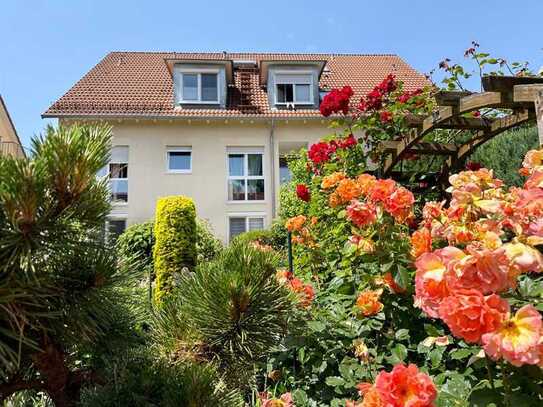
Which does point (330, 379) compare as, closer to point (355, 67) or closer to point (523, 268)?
point (523, 268)

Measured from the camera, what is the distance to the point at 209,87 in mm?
16703

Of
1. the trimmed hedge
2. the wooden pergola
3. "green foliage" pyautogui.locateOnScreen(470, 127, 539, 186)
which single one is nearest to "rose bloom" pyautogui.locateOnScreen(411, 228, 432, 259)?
the wooden pergola

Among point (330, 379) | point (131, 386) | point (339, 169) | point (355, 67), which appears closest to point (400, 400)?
point (131, 386)

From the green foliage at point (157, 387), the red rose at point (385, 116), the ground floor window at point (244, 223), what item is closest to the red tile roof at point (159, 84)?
the ground floor window at point (244, 223)

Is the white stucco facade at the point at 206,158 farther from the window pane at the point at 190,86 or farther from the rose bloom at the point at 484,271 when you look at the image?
the rose bloom at the point at 484,271

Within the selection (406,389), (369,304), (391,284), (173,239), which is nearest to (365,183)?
(391,284)

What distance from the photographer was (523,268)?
940 millimetres

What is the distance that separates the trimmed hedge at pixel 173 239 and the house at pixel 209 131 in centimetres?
669

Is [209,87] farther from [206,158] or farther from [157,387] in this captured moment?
[157,387]

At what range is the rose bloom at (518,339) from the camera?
0.83 metres

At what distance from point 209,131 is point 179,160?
4.72 ft

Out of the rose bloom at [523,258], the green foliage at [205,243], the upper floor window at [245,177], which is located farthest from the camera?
the upper floor window at [245,177]

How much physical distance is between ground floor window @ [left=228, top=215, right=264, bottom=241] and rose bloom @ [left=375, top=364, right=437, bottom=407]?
594 inches

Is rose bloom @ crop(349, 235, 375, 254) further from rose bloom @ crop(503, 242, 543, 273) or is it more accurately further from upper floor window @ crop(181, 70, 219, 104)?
upper floor window @ crop(181, 70, 219, 104)
